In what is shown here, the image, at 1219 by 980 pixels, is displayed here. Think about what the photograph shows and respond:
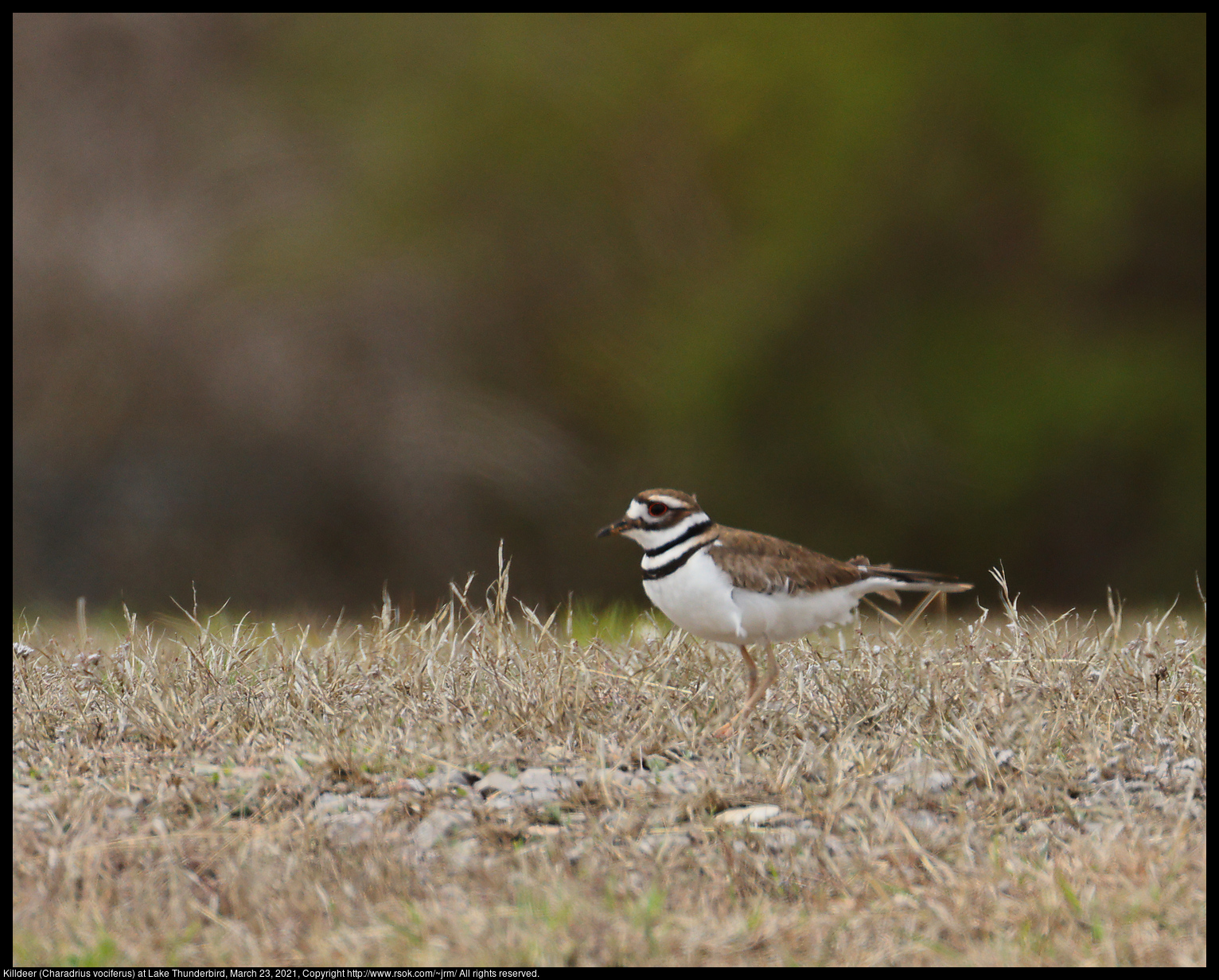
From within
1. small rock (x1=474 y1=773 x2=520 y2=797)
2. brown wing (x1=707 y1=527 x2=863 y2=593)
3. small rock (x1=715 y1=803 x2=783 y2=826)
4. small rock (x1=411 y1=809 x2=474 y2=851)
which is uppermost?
brown wing (x1=707 y1=527 x2=863 y2=593)

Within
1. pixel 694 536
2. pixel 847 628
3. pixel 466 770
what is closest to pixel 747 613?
pixel 694 536

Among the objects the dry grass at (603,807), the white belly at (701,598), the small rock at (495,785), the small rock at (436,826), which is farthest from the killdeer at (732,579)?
the small rock at (436,826)

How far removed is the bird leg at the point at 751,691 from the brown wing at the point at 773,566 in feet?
0.86

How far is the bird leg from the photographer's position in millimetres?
4293

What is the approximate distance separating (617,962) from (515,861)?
1.97 feet

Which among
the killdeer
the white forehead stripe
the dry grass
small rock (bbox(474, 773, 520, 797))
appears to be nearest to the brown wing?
the killdeer

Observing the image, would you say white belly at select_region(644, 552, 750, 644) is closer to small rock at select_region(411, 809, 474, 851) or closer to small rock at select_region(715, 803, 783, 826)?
small rock at select_region(715, 803, 783, 826)

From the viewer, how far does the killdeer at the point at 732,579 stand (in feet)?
14.3

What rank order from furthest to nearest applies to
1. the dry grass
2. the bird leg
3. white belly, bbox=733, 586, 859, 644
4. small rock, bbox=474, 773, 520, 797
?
white belly, bbox=733, 586, 859, 644 < the bird leg < small rock, bbox=474, 773, 520, 797 < the dry grass

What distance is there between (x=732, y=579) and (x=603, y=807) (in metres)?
1.04

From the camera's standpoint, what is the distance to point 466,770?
3.88 meters

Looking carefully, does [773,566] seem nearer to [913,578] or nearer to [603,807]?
[913,578]

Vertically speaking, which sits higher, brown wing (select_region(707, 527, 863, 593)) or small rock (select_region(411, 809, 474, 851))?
brown wing (select_region(707, 527, 863, 593))
